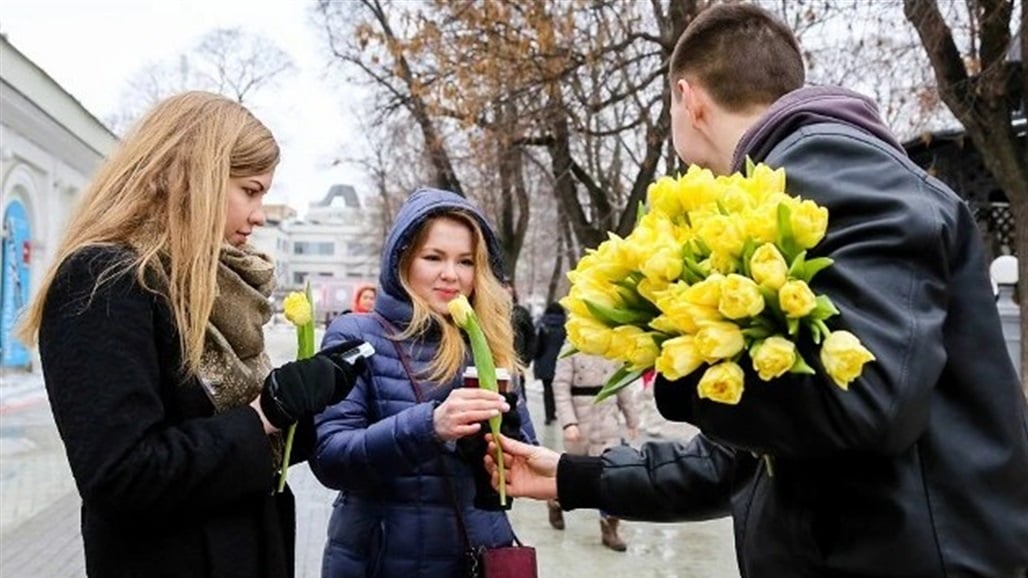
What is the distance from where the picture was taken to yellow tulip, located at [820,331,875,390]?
1.41 meters

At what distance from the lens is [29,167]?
20297 millimetres

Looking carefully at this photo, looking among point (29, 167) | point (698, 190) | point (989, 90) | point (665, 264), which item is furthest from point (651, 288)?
point (29, 167)

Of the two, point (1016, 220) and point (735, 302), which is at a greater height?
point (1016, 220)

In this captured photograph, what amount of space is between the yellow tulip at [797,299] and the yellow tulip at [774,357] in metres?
0.05

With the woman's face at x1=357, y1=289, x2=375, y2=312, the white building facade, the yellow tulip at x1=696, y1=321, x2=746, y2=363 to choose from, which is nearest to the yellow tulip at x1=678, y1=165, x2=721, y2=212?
the yellow tulip at x1=696, y1=321, x2=746, y2=363

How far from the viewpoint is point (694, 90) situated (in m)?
2.14

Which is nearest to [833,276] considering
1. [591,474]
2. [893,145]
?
[893,145]

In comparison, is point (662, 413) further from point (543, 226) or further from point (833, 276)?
point (543, 226)

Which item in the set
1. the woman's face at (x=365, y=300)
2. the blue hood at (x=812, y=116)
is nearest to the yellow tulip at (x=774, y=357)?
the blue hood at (x=812, y=116)

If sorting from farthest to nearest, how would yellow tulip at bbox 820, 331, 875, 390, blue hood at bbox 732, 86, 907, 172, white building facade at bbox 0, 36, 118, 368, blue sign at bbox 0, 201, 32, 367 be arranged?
blue sign at bbox 0, 201, 32, 367
white building facade at bbox 0, 36, 118, 368
blue hood at bbox 732, 86, 907, 172
yellow tulip at bbox 820, 331, 875, 390

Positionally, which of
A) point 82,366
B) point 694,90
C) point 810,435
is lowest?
point 810,435

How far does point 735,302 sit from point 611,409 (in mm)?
6940

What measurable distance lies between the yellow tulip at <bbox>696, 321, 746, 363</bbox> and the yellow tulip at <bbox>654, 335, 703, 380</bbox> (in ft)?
0.05

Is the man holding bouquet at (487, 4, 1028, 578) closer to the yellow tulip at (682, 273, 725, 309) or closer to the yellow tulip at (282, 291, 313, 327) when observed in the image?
the yellow tulip at (682, 273, 725, 309)
